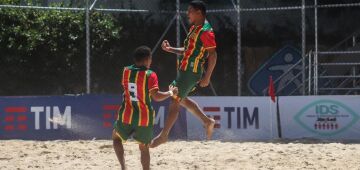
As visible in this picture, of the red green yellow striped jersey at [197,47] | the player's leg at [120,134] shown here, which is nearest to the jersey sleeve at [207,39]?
the red green yellow striped jersey at [197,47]

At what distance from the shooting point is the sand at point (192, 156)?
875 cm

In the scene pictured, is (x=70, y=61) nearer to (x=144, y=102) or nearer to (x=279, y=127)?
(x=279, y=127)

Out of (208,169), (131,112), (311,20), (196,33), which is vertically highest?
(311,20)

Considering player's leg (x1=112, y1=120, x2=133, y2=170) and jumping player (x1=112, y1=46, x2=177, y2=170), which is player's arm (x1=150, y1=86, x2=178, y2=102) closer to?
jumping player (x1=112, y1=46, x2=177, y2=170)

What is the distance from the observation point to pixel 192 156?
31.0 ft

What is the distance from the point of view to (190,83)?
7.98 m

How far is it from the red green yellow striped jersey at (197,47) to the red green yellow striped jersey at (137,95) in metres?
1.13

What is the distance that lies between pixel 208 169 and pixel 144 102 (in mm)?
1890

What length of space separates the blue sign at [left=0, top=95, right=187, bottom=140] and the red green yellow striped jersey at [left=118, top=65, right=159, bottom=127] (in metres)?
5.63

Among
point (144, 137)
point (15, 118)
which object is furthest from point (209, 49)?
point (15, 118)

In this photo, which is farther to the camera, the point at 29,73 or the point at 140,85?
the point at 29,73

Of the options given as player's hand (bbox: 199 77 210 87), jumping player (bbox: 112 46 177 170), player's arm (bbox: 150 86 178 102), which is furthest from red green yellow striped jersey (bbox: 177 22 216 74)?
player's arm (bbox: 150 86 178 102)

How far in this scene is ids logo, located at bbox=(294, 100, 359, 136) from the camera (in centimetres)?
1248

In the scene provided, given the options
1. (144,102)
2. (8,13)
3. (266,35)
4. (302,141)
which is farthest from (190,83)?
(266,35)
